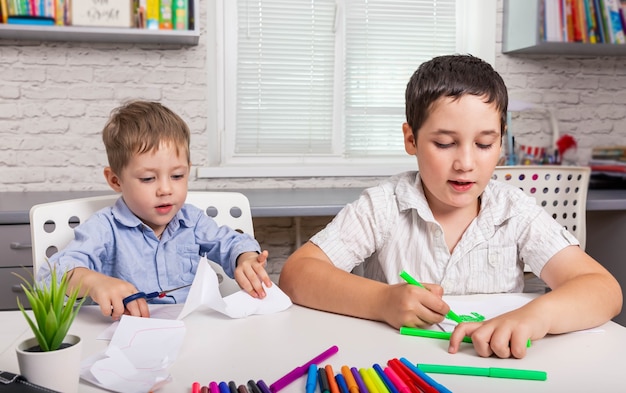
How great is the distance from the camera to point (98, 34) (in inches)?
97.0

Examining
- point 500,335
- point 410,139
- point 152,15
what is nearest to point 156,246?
point 410,139

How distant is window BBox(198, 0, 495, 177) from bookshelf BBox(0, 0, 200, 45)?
0.33 m

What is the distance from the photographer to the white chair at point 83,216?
1259mm

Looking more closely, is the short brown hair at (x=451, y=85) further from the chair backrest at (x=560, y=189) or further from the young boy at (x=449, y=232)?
the chair backrest at (x=560, y=189)

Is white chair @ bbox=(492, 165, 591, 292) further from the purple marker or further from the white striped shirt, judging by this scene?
the purple marker

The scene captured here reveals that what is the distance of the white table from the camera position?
70 centimetres

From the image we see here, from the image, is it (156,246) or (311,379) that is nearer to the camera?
(311,379)

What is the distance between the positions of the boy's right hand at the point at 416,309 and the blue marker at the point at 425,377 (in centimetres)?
15

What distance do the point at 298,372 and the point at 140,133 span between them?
75cm

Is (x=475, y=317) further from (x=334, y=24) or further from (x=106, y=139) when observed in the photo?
(x=334, y=24)

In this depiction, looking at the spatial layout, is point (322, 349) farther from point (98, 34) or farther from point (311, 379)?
point (98, 34)

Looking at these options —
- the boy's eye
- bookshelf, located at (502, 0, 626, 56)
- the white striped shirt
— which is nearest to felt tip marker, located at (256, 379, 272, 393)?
the white striped shirt

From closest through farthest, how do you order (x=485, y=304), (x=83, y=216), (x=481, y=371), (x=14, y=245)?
(x=481, y=371)
(x=485, y=304)
(x=83, y=216)
(x=14, y=245)

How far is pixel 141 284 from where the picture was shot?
130 centimetres
